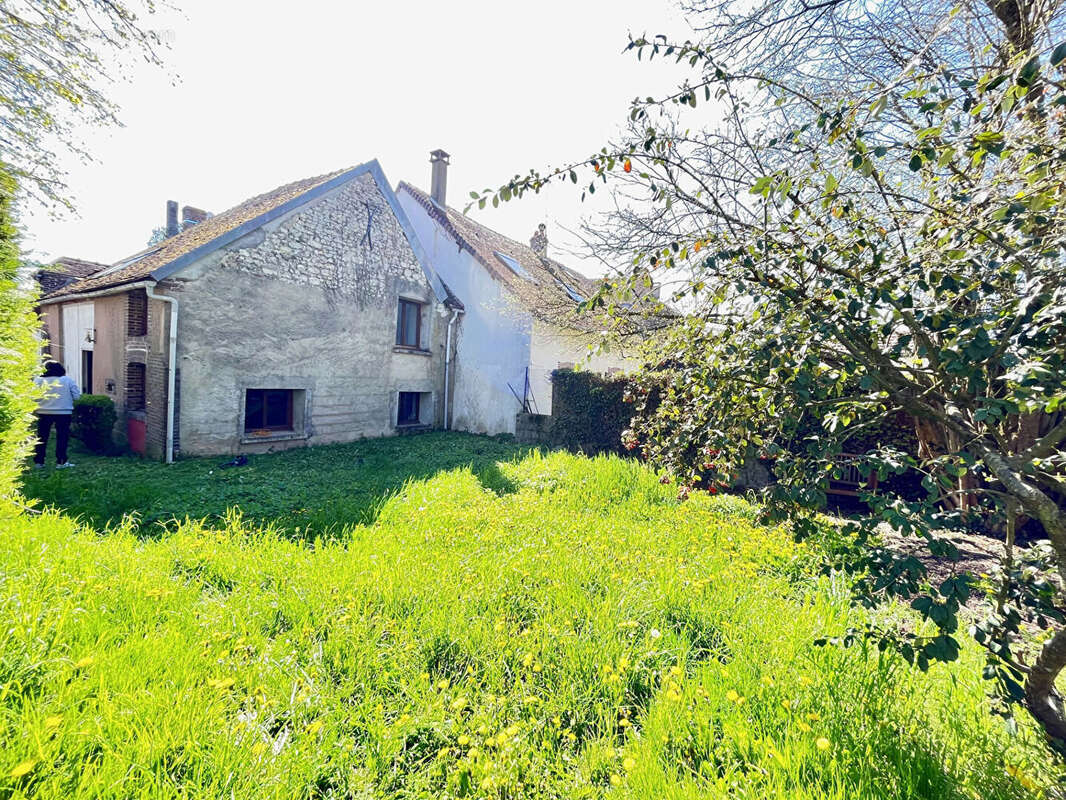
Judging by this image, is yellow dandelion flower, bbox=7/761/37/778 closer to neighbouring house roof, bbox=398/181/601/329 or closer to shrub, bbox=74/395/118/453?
neighbouring house roof, bbox=398/181/601/329

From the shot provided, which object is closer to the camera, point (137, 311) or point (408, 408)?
point (137, 311)

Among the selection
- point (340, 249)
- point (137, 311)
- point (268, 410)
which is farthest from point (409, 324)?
point (137, 311)

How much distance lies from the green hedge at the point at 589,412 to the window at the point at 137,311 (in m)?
8.65

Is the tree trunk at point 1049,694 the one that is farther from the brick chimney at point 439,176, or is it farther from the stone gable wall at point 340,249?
the brick chimney at point 439,176

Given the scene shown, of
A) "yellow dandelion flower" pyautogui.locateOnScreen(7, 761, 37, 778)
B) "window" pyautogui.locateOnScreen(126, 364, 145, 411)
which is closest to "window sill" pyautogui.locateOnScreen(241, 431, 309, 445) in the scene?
"window" pyautogui.locateOnScreen(126, 364, 145, 411)

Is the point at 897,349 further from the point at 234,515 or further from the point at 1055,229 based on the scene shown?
the point at 234,515

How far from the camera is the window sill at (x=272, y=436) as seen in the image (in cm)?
1004

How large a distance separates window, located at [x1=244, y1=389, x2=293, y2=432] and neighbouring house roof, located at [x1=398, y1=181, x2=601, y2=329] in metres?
6.06

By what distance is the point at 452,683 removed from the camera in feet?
9.30

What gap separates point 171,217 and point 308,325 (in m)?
16.3

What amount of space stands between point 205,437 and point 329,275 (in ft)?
14.9

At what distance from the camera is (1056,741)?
2018mm

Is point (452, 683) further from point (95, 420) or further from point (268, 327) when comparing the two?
point (95, 420)

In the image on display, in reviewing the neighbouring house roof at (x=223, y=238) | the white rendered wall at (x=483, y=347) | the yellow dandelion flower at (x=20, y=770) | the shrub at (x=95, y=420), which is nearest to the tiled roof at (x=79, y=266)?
the neighbouring house roof at (x=223, y=238)
